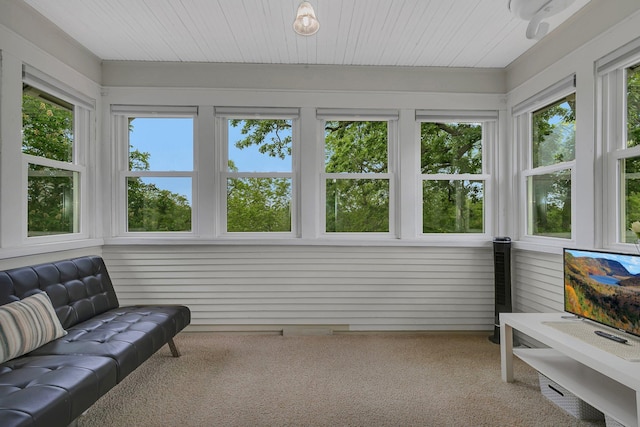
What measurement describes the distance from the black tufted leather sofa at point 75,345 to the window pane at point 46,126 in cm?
91

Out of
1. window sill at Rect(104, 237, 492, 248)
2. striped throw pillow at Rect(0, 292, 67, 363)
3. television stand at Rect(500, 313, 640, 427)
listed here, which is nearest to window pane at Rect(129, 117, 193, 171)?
window sill at Rect(104, 237, 492, 248)

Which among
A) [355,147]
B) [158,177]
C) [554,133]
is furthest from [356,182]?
[158,177]

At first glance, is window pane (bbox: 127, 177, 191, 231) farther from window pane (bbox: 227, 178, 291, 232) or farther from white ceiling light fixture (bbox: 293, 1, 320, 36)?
white ceiling light fixture (bbox: 293, 1, 320, 36)

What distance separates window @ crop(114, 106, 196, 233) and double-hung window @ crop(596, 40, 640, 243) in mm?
3398

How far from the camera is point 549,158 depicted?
10.1ft

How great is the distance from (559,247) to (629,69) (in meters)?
1.28

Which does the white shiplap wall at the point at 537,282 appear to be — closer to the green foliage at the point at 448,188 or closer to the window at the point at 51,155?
the green foliage at the point at 448,188

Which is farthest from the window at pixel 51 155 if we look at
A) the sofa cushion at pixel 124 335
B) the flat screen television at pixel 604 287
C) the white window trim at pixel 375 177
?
the flat screen television at pixel 604 287

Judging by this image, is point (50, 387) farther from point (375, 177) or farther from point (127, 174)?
point (375, 177)

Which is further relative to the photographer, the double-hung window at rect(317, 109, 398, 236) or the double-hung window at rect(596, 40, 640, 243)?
the double-hung window at rect(317, 109, 398, 236)

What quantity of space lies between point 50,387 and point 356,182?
283cm

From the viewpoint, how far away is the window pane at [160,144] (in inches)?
142

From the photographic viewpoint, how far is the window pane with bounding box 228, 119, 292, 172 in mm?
3658

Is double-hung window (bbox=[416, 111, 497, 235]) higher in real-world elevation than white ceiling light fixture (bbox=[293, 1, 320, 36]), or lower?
lower
